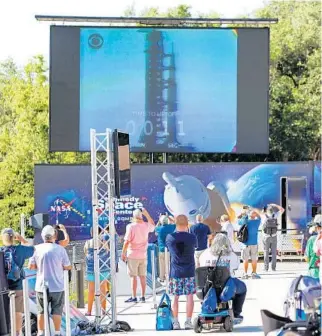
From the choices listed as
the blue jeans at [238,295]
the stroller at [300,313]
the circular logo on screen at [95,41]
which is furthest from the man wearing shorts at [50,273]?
the circular logo on screen at [95,41]

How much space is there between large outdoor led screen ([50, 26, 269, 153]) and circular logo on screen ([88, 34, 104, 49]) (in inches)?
1.2

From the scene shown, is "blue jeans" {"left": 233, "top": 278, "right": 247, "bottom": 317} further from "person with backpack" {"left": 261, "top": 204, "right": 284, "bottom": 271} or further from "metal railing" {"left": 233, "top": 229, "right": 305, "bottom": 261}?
Result: "metal railing" {"left": 233, "top": 229, "right": 305, "bottom": 261}

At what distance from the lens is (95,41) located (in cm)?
3123

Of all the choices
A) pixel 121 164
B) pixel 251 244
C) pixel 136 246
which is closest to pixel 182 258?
pixel 121 164

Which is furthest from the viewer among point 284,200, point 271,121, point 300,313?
point 271,121

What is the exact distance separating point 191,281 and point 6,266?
2.86 m

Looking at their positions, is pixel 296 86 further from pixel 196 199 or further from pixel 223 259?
pixel 223 259

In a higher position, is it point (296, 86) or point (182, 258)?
point (296, 86)

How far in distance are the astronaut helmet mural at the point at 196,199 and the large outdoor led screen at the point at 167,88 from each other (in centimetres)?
156

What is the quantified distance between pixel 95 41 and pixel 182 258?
58.9ft

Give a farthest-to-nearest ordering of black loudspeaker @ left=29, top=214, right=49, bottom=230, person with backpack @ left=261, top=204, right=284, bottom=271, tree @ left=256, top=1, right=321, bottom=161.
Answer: tree @ left=256, top=1, right=321, bottom=161
person with backpack @ left=261, top=204, right=284, bottom=271
black loudspeaker @ left=29, top=214, right=49, bottom=230

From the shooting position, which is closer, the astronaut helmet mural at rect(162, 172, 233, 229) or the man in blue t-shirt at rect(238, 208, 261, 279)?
the man in blue t-shirt at rect(238, 208, 261, 279)

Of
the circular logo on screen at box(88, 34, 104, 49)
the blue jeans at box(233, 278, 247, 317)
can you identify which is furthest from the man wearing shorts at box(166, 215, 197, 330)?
the circular logo on screen at box(88, 34, 104, 49)

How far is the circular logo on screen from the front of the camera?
31156 millimetres
